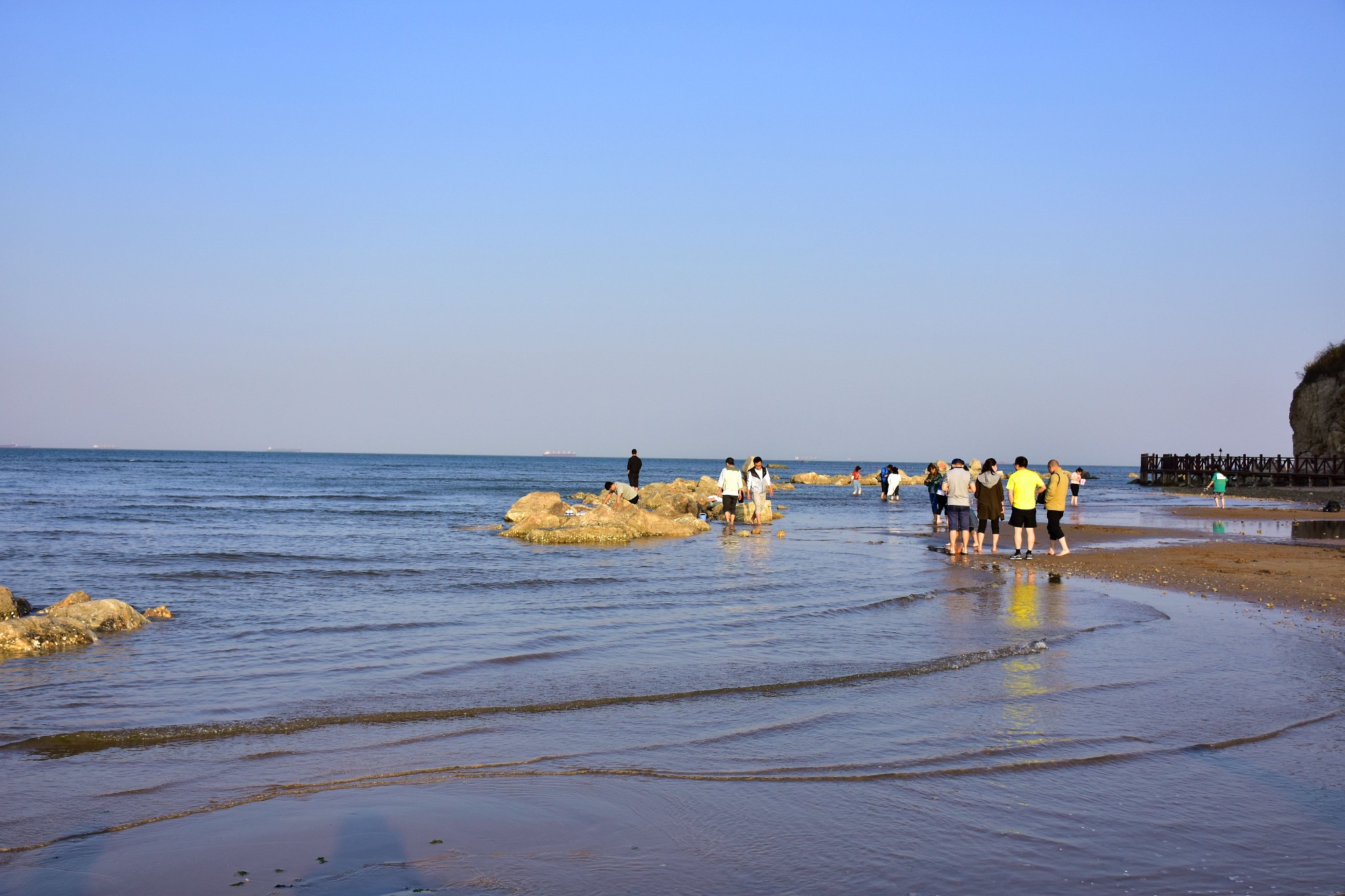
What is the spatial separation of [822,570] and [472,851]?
1350 centimetres

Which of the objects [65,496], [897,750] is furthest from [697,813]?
[65,496]

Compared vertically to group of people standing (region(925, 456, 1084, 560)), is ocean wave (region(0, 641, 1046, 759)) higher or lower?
lower

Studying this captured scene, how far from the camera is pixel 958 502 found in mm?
18891

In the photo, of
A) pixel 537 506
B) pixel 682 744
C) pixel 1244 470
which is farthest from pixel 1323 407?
pixel 682 744

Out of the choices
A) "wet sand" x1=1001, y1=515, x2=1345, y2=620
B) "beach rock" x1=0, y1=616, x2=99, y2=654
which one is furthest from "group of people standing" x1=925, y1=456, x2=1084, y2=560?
"beach rock" x1=0, y1=616, x2=99, y2=654

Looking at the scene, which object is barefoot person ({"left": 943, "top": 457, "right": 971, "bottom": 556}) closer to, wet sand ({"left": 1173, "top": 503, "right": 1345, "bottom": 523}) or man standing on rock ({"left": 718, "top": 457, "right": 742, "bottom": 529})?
man standing on rock ({"left": 718, "top": 457, "right": 742, "bottom": 529})

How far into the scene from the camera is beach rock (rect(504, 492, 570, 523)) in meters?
27.4

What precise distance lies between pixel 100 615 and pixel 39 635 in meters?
1.02

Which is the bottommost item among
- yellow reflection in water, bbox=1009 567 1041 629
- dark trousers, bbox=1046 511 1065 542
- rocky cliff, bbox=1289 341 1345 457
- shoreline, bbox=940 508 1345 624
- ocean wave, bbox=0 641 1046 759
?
ocean wave, bbox=0 641 1046 759

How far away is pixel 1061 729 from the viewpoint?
261 inches

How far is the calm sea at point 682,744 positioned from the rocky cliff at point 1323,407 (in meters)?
48.6

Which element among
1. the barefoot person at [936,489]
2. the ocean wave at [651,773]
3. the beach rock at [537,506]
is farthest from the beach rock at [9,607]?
the barefoot person at [936,489]

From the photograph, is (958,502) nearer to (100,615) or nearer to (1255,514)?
(100,615)

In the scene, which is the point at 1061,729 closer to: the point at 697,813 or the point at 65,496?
the point at 697,813
